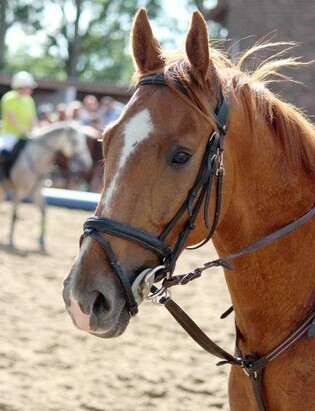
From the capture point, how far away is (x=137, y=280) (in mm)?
2250

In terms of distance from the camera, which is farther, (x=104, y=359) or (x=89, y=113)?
(x=89, y=113)

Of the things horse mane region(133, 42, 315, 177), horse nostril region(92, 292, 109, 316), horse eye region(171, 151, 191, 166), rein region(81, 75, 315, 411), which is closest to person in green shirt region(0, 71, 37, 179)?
horse mane region(133, 42, 315, 177)

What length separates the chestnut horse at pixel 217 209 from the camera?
2.25m

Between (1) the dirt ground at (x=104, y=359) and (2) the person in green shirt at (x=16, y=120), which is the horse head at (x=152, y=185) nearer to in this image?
(1) the dirt ground at (x=104, y=359)

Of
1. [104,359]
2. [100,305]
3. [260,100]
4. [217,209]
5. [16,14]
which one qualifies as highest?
[16,14]

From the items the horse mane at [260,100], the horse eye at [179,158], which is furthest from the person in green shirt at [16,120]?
the horse eye at [179,158]

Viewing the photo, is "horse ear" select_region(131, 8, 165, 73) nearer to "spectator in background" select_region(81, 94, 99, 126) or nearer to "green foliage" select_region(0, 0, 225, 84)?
"spectator in background" select_region(81, 94, 99, 126)

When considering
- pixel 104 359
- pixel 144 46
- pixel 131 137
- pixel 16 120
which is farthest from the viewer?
pixel 16 120

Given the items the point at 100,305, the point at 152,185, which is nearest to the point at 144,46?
the point at 152,185

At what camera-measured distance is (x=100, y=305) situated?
2.20 m

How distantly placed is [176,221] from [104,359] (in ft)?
10.2

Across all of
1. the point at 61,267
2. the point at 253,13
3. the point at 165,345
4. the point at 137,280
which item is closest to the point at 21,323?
the point at 165,345

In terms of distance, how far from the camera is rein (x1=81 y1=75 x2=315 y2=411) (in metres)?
2.24

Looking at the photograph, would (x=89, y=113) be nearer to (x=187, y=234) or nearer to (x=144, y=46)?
(x=144, y=46)
